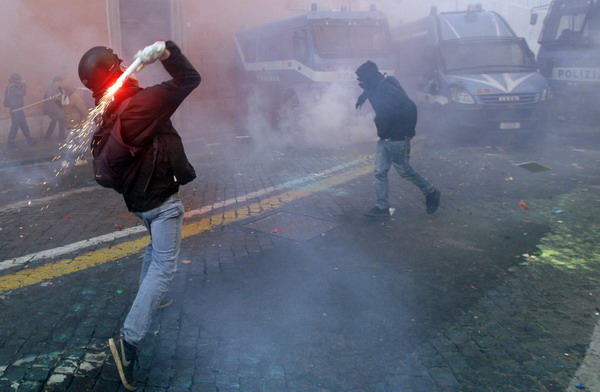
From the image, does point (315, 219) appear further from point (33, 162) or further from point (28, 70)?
Answer: point (28, 70)

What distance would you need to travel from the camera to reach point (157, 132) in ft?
8.51

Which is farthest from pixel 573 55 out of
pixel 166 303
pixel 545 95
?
pixel 166 303

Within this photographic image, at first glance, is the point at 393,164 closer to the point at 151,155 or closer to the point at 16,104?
the point at 151,155

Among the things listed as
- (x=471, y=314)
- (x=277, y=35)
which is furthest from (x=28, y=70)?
(x=471, y=314)

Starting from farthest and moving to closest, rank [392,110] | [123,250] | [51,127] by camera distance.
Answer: [51,127] < [392,110] < [123,250]

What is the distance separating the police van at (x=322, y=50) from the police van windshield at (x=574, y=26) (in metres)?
4.06

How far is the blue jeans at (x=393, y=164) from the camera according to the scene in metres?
5.24

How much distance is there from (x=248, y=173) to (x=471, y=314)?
4858 millimetres

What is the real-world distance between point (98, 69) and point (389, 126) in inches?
129

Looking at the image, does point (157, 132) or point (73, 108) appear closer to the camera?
point (157, 132)

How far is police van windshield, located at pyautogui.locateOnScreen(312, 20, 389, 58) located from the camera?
10969 millimetres

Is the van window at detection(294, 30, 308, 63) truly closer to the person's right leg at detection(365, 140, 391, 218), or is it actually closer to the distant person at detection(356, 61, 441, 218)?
the distant person at detection(356, 61, 441, 218)

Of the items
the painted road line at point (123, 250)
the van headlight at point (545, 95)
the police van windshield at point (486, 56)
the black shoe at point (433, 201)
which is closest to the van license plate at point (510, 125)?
the van headlight at point (545, 95)

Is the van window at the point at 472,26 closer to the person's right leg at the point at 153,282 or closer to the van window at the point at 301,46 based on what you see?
the van window at the point at 301,46
